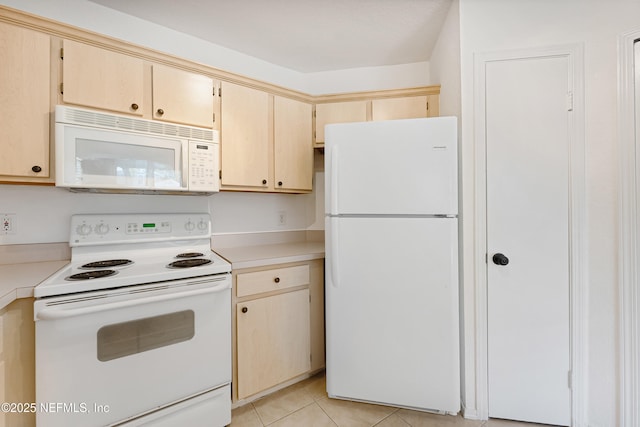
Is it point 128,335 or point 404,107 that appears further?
point 404,107

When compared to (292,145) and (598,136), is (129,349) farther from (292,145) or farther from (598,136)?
(598,136)

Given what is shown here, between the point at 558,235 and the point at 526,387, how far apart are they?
854mm

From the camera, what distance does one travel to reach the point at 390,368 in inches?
62.2

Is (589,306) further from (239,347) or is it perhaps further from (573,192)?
(239,347)

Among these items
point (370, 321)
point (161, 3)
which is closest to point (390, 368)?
point (370, 321)

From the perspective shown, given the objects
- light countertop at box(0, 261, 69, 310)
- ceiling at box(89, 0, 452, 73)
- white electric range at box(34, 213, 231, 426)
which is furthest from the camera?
ceiling at box(89, 0, 452, 73)

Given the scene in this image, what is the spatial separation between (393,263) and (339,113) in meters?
1.23

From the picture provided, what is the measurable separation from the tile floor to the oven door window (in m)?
0.67

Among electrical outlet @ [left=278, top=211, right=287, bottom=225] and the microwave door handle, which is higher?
the microwave door handle

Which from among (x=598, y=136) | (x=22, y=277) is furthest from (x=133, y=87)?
(x=598, y=136)

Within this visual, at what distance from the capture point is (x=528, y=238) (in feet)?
4.82

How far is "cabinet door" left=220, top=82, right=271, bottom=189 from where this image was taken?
5.85ft

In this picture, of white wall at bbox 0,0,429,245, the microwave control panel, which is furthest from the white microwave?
white wall at bbox 0,0,429,245

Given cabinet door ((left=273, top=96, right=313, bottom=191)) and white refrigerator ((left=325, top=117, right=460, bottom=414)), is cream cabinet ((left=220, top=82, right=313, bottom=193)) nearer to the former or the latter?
cabinet door ((left=273, top=96, right=313, bottom=191))
